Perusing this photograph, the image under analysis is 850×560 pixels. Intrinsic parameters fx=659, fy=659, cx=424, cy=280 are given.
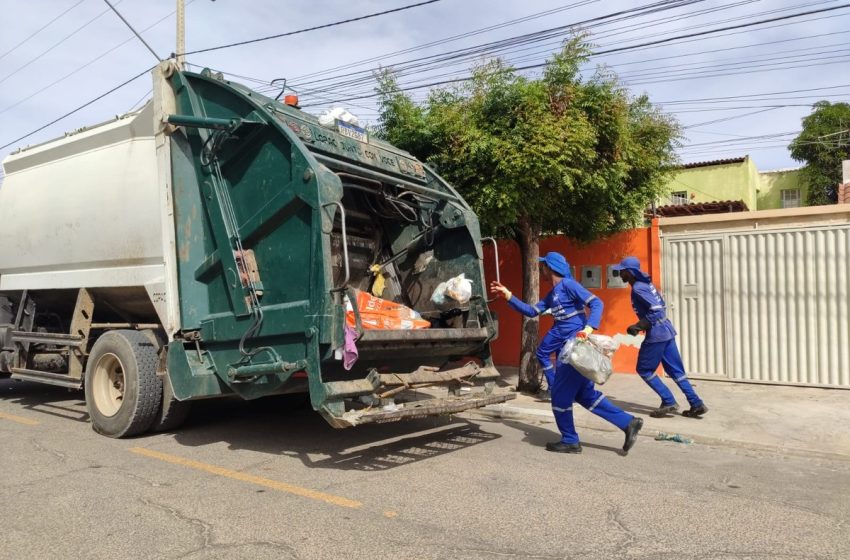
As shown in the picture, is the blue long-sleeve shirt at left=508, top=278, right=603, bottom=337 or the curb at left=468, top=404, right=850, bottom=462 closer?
the curb at left=468, top=404, right=850, bottom=462

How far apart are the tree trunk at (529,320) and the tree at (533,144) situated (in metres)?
0.01

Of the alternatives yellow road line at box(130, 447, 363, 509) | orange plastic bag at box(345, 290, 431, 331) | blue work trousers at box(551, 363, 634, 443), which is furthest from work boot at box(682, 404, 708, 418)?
yellow road line at box(130, 447, 363, 509)

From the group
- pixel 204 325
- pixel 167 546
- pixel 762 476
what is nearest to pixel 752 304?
pixel 762 476

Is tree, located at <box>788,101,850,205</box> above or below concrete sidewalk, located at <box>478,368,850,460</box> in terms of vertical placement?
above

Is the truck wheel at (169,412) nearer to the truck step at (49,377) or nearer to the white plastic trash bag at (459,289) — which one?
the truck step at (49,377)

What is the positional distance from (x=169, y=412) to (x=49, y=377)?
1.97m

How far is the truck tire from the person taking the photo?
5977 mm

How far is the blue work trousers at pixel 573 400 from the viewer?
5480 mm

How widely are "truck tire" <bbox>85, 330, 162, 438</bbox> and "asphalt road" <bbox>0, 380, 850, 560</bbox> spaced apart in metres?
0.21

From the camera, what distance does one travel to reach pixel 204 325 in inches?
222

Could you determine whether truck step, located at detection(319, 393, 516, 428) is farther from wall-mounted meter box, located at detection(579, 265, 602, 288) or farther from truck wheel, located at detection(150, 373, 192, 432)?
wall-mounted meter box, located at detection(579, 265, 602, 288)

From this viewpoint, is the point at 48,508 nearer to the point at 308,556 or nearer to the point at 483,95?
the point at 308,556

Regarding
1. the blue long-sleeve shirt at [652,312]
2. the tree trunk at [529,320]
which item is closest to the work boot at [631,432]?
the blue long-sleeve shirt at [652,312]

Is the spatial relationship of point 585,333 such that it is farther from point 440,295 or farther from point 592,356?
point 440,295
